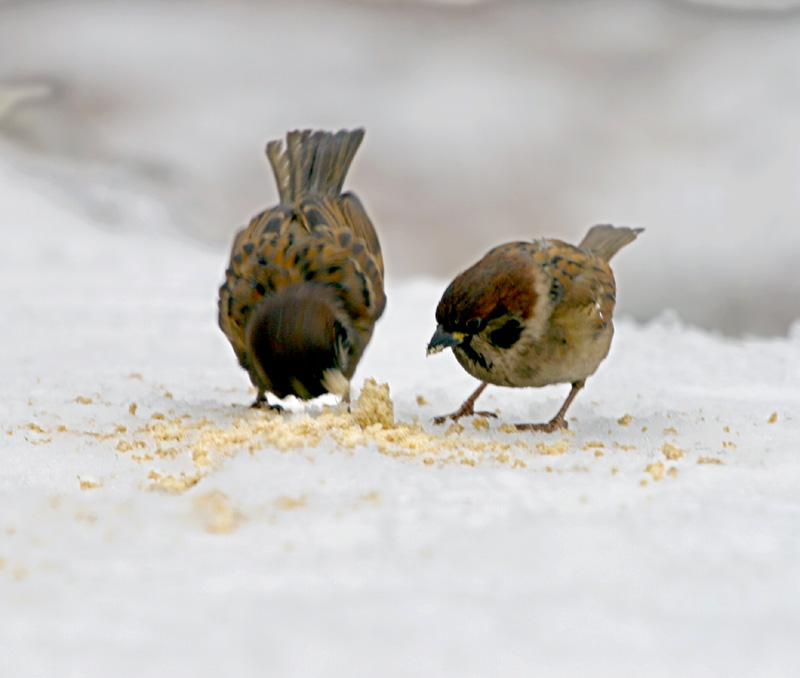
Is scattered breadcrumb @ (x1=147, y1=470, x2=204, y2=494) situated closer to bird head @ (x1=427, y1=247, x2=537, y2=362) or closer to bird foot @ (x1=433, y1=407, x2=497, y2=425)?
bird head @ (x1=427, y1=247, x2=537, y2=362)

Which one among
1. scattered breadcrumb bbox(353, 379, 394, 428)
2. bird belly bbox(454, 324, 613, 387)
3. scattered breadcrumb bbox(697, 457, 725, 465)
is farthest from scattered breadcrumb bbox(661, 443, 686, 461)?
scattered breadcrumb bbox(353, 379, 394, 428)

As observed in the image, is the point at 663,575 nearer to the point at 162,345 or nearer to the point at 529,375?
the point at 529,375

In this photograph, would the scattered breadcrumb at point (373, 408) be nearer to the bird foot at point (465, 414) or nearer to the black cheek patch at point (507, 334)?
the black cheek patch at point (507, 334)

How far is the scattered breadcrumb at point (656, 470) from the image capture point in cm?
191

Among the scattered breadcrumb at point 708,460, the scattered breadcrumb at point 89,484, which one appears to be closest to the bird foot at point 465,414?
Answer: the scattered breadcrumb at point 708,460

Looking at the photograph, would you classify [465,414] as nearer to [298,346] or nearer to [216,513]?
[298,346]

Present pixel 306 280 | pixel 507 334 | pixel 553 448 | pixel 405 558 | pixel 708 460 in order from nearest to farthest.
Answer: pixel 405 558 → pixel 708 460 → pixel 553 448 → pixel 507 334 → pixel 306 280

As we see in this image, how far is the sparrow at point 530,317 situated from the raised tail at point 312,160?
921mm

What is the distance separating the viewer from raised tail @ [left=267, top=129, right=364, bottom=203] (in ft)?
11.3

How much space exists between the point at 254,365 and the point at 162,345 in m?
1.75

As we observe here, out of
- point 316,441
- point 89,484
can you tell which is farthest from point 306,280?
point 89,484

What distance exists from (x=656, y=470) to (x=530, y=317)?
78 centimetres

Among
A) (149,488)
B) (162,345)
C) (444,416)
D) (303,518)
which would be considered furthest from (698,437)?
(162,345)

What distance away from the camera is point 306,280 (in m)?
2.89
